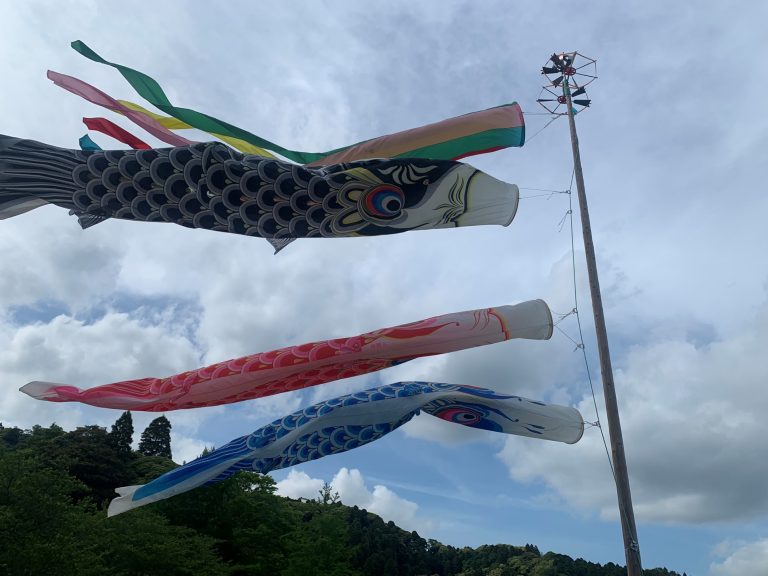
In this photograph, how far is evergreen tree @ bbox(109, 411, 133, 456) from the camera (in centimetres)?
4584

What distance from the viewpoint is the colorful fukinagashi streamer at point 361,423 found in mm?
10094

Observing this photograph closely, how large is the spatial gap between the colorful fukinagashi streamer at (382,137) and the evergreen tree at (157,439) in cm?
4549

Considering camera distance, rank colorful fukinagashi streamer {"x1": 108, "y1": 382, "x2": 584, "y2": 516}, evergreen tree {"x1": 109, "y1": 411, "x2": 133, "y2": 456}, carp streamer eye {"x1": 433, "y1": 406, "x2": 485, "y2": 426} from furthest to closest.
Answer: evergreen tree {"x1": 109, "y1": 411, "x2": 133, "y2": 456} < carp streamer eye {"x1": 433, "y1": 406, "x2": 485, "y2": 426} < colorful fukinagashi streamer {"x1": 108, "y1": 382, "x2": 584, "y2": 516}

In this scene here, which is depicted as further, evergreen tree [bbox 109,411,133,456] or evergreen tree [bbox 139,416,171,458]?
evergreen tree [bbox 139,416,171,458]

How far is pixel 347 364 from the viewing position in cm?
1011

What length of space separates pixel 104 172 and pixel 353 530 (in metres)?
40.7

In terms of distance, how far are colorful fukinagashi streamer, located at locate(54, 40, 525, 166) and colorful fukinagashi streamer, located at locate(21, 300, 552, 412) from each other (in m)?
2.44

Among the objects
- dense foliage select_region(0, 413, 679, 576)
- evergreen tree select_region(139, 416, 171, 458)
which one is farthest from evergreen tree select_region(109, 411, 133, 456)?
evergreen tree select_region(139, 416, 171, 458)

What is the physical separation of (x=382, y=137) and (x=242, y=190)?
238 centimetres

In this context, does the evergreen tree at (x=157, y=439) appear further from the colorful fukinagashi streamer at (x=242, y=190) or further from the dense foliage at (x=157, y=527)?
the colorful fukinagashi streamer at (x=242, y=190)

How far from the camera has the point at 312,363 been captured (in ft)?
32.6

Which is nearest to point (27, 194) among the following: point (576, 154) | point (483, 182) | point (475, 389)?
point (483, 182)

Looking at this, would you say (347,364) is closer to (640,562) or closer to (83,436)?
(640,562)

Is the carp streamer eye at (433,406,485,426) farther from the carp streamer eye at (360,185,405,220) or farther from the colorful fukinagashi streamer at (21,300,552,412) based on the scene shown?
the carp streamer eye at (360,185,405,220)
